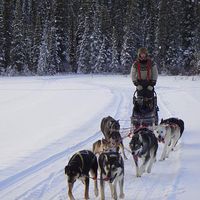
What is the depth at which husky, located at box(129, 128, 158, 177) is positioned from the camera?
7.71 metres

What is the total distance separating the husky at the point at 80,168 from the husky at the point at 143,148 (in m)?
1.27

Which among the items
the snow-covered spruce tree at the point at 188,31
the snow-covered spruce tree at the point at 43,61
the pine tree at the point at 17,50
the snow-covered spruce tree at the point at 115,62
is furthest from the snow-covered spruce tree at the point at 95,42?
the snow-covered spruce tree at the point at 188,31

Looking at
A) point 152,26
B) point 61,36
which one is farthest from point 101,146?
point 152,26

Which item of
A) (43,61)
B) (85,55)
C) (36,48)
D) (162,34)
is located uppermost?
(162,34)

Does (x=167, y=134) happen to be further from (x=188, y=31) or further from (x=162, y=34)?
(x=162, y=34)

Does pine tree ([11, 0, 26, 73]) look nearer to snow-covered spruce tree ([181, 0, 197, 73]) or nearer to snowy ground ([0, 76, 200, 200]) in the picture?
snow-covered spruce tree ([181, 0, 197, 73])

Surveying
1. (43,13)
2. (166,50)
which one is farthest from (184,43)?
(43,13)

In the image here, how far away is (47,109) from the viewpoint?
19172 mm

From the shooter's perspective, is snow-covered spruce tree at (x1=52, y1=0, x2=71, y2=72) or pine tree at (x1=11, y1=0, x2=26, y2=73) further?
snow-covered spruce tree at (x1=52, y1=0, x2=71, y2=72)

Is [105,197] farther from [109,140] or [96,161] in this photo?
[109,140]

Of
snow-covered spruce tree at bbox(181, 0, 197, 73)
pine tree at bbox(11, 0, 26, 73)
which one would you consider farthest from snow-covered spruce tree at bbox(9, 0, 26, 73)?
snow-covered spruce tree at bbox(181, 0, 197, 73)

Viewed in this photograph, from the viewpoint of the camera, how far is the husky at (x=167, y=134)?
9480mm

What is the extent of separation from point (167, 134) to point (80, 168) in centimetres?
384

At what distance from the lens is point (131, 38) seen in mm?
58250
